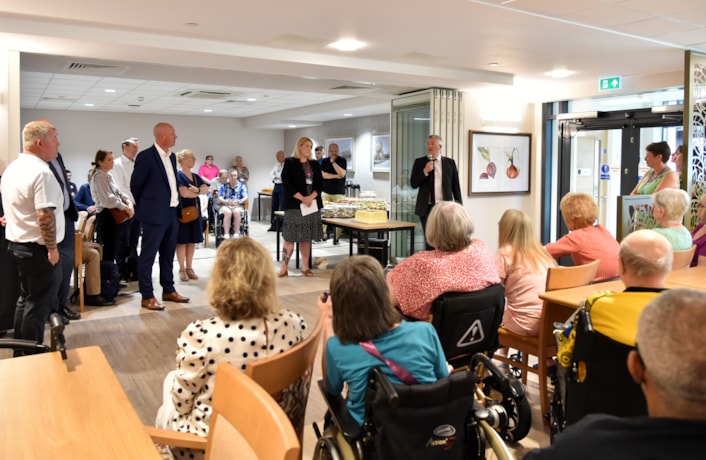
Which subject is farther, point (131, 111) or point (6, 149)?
point (131, 111)

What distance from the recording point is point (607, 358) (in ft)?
7.18

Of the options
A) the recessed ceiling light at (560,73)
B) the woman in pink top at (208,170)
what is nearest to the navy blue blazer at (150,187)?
the recessed ceiling light at (560,73)

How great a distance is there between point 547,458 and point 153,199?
4846 millimetres

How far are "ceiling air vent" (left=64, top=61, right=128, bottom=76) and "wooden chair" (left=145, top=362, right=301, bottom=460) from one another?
6.39 m

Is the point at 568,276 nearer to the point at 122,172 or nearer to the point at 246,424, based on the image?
the point at 246,424

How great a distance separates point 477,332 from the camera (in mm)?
2812

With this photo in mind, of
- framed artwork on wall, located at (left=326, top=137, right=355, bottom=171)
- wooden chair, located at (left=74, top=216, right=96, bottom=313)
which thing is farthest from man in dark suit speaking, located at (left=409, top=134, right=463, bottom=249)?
framed artwork on wall, located at (left=326, top=137, right=355, bottom=171)

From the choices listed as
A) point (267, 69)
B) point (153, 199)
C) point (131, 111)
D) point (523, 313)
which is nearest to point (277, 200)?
point (131, 111)

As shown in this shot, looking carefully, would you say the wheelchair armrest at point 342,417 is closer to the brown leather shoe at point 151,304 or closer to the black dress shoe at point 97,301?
the brown leather shoe at point 151,304

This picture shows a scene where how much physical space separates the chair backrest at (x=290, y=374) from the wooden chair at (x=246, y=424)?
0.19m

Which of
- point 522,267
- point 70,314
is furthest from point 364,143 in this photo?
point 522,267

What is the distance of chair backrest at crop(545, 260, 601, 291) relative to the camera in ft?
10.3

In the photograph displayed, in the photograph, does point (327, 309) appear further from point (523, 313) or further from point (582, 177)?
point (582, 177)

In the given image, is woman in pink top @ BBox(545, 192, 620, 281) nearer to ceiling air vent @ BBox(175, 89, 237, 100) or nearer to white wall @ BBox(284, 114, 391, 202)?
ceiling air vent @ BBox(175, 89, 237, 100)
